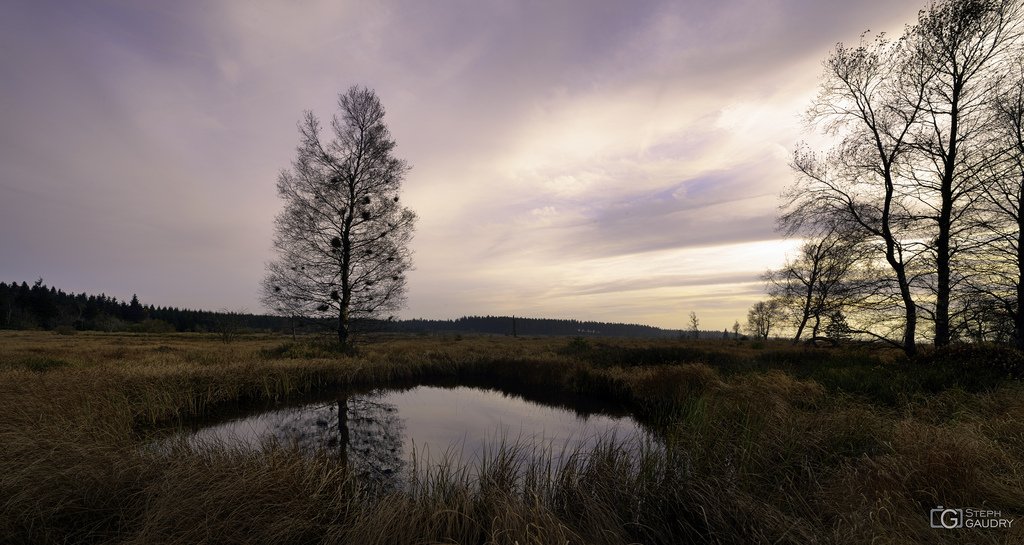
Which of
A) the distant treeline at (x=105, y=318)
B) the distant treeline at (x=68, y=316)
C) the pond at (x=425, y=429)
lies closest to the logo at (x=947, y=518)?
the pond at (x=425, y=429)

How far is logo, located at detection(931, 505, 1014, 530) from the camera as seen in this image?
3.11 meters

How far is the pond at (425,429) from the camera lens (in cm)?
611

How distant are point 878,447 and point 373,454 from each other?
8161 mm

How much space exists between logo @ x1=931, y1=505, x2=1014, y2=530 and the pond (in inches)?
122

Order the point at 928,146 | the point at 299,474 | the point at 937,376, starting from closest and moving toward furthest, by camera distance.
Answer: the point at 299,474 → the point at 937,376 → the point at 928,146

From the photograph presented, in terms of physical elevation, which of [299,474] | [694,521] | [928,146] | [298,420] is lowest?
[298,420]

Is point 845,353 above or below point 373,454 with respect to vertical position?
above

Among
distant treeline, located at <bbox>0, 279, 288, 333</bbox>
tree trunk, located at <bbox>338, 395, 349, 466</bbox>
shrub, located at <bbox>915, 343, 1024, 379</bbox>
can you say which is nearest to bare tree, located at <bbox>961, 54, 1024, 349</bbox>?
shrub, located at <bbox>915, 343, 1024, 379</bbox>

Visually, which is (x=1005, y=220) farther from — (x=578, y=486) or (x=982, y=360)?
(x=578, y=486)

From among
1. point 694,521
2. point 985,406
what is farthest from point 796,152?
point 694,521

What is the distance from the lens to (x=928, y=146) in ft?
38.9

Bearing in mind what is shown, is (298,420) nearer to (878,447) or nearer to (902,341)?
(878,447)

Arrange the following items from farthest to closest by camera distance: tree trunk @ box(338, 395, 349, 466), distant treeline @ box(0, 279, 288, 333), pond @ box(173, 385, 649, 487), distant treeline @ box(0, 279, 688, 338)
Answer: distant treeline @ box(0, 279, 288, 333), distant treeline @ box(0, 279, 688, 338), tree trunk @ box(338, 395, 349, 466), pond @ box(173, 385, 649, 487)

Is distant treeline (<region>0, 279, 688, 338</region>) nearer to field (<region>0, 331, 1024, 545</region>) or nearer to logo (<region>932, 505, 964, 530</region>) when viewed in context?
field (<region>0, 331, 1024, 545</region>)
